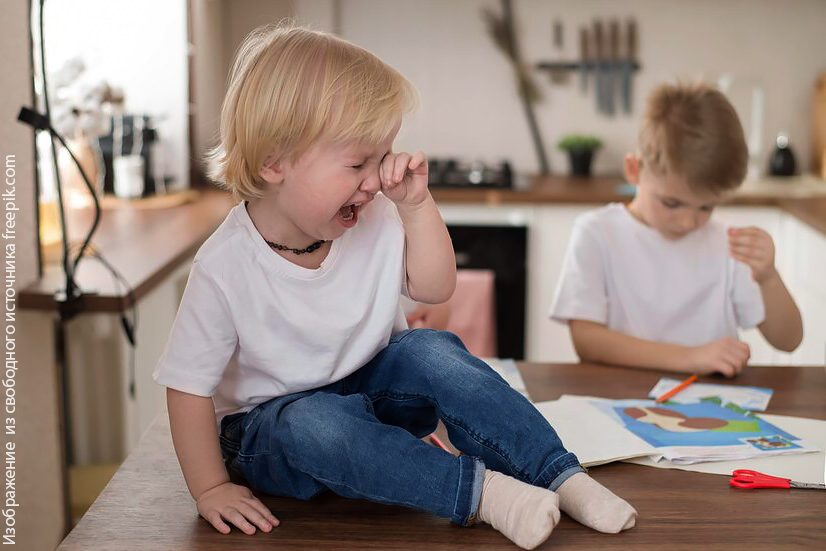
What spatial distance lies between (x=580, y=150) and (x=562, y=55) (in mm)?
404

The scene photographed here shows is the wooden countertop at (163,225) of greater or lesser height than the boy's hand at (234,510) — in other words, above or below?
above

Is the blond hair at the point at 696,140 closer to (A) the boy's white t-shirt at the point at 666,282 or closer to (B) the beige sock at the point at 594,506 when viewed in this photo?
(A) the boy's white t-shirt at the point at 666,282

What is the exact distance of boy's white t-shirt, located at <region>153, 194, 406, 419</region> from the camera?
3.72 ft

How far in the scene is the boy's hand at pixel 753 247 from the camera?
1.65 m

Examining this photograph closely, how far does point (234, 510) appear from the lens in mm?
1040

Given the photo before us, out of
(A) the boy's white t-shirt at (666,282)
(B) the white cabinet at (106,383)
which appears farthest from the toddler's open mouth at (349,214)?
(B) the white cabinet at (106,383)

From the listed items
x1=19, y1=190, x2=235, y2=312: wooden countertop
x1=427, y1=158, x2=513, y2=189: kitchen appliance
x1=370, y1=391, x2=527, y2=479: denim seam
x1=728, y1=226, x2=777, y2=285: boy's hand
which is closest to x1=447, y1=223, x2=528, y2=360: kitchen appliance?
x1=427, y1=158, x2=513, y2=189: kitchen appliance

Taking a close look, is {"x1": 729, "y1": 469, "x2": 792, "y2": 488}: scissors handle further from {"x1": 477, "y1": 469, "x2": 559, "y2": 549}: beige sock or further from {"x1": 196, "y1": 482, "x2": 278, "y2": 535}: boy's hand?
{"x1": 196, "y1": 482, "x2": 278, "y2": 535}: boy's hand

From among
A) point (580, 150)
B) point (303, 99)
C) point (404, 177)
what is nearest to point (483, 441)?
point (404, 177)

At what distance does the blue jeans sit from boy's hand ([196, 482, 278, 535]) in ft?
0.16

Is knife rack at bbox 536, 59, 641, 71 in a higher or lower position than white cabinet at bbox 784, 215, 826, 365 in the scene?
higher

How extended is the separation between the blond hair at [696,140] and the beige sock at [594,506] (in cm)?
89

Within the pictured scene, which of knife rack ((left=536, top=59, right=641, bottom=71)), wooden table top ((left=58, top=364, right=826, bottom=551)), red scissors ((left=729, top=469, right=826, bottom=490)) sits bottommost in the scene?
wooden table top ((left=58, top=364, right=826, bottom=551))

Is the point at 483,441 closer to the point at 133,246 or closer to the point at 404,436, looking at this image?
the point at 404,436
